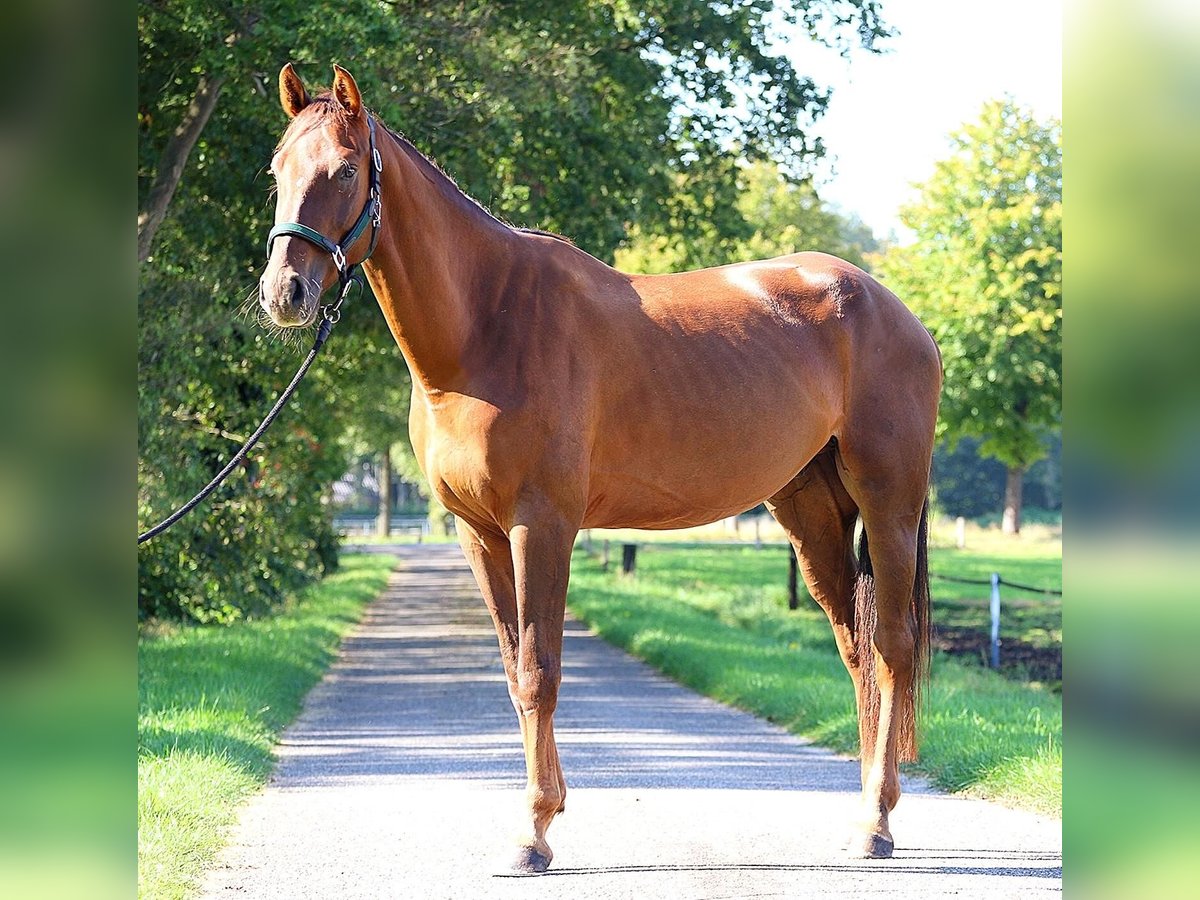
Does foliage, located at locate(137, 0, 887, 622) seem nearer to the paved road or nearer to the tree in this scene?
the paved road

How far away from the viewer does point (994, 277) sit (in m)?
26.9

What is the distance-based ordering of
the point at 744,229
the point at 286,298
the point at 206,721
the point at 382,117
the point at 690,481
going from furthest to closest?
the point at 744,229 < the point at 382,117 < the point at 206,721 < the point at 690,481 < the point at 286,298

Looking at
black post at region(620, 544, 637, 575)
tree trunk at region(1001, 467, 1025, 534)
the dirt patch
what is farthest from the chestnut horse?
tree trunk at region(1001, 467, 1025, 534)

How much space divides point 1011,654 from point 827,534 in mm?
11095

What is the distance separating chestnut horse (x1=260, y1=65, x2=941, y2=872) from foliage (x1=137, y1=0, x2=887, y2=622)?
4.64 metres

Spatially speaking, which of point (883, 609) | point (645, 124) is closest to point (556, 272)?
point (883, 609)

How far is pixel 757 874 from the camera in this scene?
15.4 ft

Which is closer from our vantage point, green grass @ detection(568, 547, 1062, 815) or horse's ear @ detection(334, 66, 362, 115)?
horse's ear @ detection(334, 66, 362, 115)

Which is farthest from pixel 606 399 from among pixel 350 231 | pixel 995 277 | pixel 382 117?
pixel 995 277

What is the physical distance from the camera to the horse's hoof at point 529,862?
15.1 feet

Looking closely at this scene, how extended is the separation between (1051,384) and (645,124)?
14.5 m

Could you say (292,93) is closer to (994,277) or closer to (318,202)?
(318,202)

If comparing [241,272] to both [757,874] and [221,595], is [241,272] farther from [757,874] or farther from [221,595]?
[757,874]

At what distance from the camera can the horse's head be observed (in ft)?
12.4
